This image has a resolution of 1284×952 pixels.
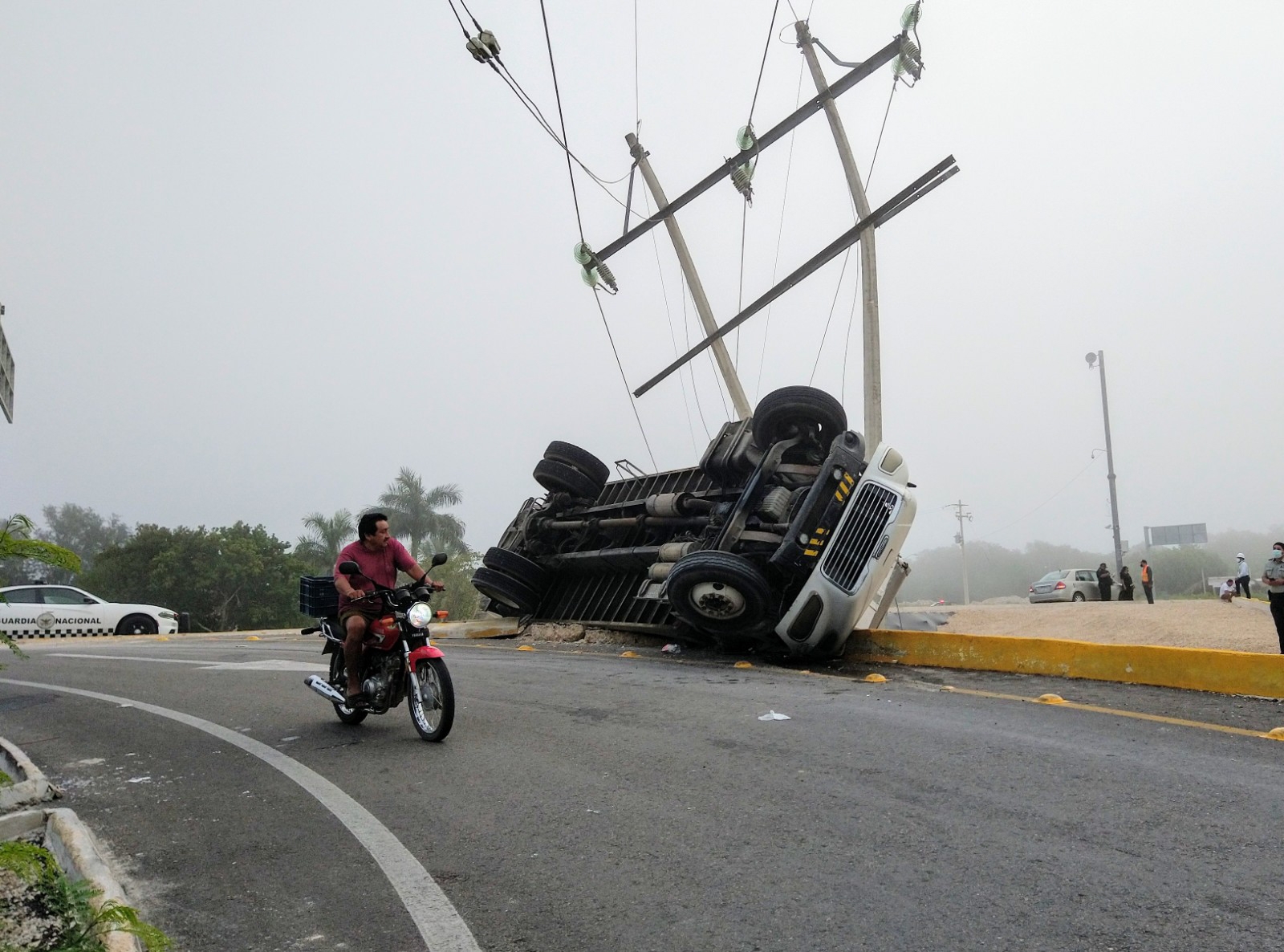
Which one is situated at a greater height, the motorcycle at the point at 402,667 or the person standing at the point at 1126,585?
the person standing at the point at 1126,585

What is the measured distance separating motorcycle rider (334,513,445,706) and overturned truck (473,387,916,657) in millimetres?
4464

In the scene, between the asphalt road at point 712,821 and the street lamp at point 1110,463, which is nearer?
the asphalt road at point 712,821

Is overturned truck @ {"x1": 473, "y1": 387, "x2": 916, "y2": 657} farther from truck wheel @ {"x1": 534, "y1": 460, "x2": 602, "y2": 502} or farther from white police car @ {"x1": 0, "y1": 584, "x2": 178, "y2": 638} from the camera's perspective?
white police car @ {"x1": 0, "y1": 584, "x2": 178, "y2": 638}

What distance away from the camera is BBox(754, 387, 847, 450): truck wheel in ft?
37.3

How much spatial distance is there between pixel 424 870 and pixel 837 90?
2104 cm

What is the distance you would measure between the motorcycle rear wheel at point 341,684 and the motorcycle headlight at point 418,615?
0.86 m

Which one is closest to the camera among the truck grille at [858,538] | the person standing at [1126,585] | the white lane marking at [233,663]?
the truck grille at [858,538]

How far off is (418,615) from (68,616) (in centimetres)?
1698

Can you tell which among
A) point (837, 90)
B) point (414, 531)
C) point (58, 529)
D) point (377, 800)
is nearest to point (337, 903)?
point (377, 800)

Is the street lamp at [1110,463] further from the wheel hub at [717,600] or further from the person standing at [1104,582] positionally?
the wheel hub at [717,600]

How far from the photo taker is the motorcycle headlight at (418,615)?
19.4 feet

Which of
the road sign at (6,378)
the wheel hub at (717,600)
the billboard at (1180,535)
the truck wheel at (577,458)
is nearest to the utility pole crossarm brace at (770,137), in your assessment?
the truck wheel at (577,458)

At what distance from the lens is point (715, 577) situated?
404 inches

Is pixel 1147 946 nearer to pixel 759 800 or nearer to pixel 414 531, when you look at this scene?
pixel 759 800
